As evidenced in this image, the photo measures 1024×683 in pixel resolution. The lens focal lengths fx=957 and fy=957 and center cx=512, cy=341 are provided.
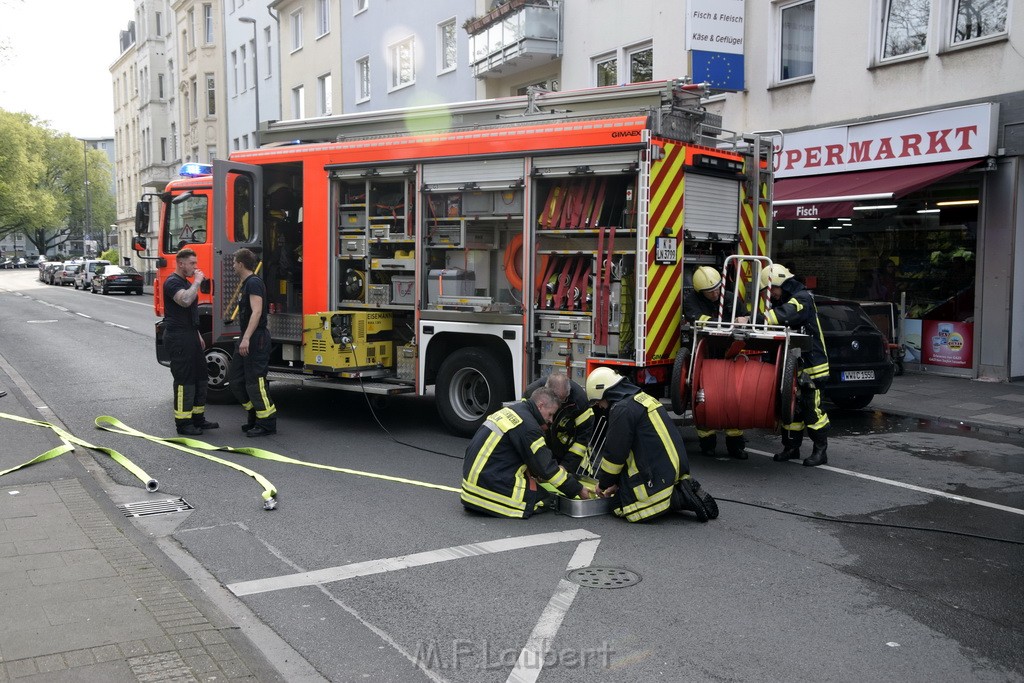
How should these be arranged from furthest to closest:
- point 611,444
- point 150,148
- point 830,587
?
point 150,148, point 611,444, point 830,587

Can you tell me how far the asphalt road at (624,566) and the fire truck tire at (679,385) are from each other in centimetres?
57

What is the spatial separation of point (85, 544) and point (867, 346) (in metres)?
8.52

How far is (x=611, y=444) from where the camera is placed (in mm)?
6379

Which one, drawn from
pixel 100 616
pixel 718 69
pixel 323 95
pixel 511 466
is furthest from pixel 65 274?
pixel 100 616

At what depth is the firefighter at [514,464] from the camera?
635 cm

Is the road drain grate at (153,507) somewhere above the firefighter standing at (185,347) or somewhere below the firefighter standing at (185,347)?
below

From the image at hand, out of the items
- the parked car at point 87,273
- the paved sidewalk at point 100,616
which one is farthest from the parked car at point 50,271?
the paved sidewalk at point 100,616

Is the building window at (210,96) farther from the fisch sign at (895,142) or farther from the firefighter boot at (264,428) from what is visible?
the firefighter boot at (264,428)

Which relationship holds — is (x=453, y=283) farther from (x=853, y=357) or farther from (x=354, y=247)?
(x=853, y=357)

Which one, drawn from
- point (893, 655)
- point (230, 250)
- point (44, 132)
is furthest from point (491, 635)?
point (44, 132)

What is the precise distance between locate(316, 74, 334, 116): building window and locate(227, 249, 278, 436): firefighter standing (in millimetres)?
26443

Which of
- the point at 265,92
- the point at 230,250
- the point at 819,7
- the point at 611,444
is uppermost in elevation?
the point at 265,92

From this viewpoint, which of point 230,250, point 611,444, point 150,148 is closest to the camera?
point 611,444

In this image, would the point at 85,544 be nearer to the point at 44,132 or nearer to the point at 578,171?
the point at 578,171
